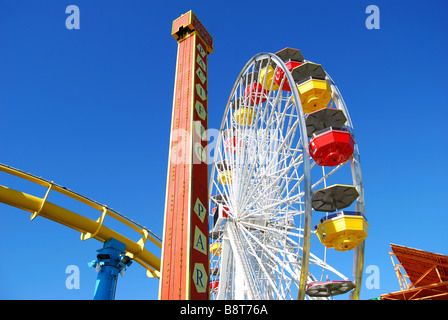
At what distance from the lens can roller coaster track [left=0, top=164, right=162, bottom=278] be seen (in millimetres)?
8719

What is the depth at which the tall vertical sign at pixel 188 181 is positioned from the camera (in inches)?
258

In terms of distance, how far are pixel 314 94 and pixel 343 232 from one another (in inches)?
194

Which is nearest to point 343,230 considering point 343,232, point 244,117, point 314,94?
point 343,232

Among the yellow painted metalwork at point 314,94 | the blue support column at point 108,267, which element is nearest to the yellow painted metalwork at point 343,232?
the yellow painted metalwork at point 314,94

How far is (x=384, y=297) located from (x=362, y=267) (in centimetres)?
658

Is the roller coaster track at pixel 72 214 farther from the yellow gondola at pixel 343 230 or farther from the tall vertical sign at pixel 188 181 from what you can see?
the yellow gondola at pixel 343 230

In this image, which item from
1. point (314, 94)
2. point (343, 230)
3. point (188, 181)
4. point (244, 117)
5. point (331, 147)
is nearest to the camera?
point (188, 181)

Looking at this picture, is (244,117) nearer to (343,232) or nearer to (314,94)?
(314,94)

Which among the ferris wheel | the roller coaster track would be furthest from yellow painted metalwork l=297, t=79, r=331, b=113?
the roller coaster track

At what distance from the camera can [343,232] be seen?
9.12 metres
